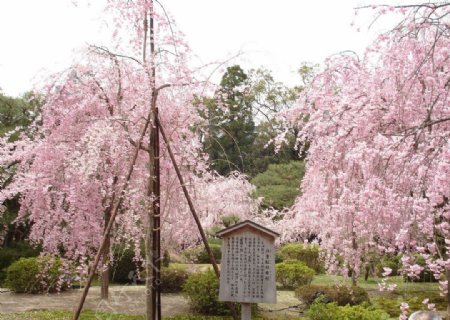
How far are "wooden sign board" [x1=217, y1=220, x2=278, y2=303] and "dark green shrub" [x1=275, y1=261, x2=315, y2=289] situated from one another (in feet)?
24.5

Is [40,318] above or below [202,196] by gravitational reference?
Answer: below

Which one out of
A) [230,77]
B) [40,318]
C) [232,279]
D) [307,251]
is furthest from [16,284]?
[230,77]

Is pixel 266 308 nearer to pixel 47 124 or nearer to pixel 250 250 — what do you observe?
pixel 250 250

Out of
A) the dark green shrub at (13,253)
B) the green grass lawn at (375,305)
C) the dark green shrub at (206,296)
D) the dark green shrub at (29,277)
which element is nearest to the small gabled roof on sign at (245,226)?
the green grass lawn at (375,305)

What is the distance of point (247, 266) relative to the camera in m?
6.26

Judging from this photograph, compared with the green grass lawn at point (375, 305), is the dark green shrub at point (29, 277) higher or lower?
higher

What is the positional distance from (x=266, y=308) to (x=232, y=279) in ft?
14.4

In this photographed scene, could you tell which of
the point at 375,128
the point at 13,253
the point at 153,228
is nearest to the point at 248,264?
the point at 153,228

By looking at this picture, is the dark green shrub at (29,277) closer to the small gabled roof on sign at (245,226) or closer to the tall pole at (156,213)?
the tall pole at (156,213)

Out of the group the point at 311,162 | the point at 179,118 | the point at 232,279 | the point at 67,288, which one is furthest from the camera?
the point at 67,288

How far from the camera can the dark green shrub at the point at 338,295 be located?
10.1 meters

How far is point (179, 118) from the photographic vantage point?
7.95m

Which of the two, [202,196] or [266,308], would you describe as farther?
[266,308]

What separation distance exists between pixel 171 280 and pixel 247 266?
651 cm
